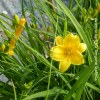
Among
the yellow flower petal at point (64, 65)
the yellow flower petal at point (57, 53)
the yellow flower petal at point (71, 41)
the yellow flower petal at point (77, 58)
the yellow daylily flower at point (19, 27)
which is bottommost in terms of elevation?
the yellow flower petal at point (64, 65)

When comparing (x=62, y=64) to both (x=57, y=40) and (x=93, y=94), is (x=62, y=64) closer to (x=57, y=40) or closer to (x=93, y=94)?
(x=57, y=40)

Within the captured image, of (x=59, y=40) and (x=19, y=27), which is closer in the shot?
(x=59, y=40)

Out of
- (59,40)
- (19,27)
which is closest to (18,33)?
(19,27)

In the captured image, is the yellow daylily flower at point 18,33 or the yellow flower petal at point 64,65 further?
the yellow daylily flower at point 18,33

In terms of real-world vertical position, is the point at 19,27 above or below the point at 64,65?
above

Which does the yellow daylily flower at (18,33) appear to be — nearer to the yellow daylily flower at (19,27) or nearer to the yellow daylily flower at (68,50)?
the yellow daylily flower at (19,27)

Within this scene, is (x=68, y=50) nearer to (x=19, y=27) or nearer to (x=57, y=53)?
(x=57, y=53)

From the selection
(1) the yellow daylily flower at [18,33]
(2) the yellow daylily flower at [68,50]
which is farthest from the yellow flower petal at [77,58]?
(1) the yellow daylily flower at [18,33]
